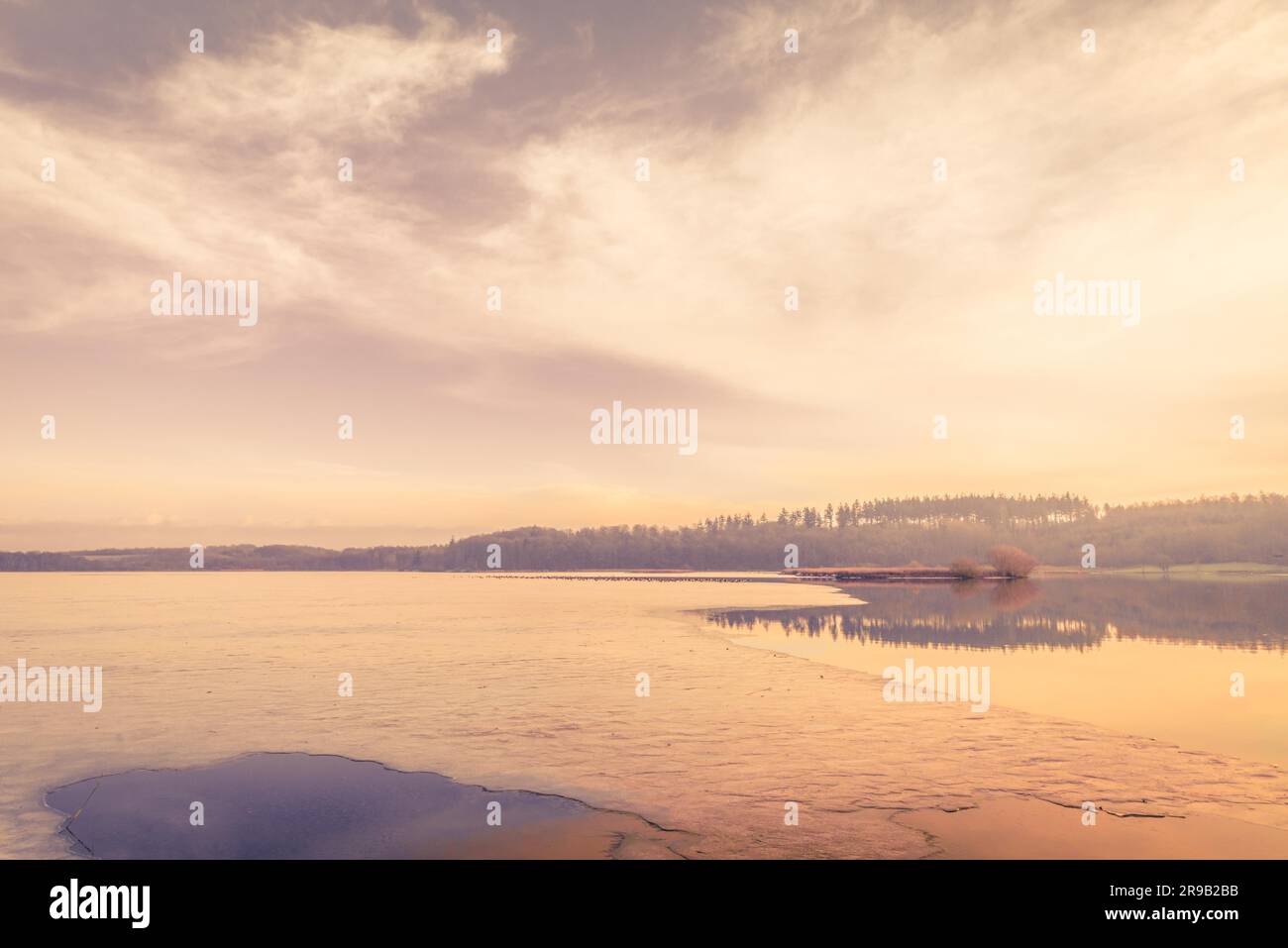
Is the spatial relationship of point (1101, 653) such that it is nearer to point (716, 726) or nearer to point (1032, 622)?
point (1032, 622)

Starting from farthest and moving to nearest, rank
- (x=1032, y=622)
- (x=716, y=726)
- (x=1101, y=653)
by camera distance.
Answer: (x=1032, y=622), (x=1101, y=653), (x=716, y=726)

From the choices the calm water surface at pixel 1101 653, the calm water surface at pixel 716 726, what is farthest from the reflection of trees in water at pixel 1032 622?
the calm water surface at pixel 716 726

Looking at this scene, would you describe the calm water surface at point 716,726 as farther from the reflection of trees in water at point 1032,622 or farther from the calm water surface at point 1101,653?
the reflection of trees in water at point 1032,622

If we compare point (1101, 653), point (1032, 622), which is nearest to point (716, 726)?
point (1101, 653)

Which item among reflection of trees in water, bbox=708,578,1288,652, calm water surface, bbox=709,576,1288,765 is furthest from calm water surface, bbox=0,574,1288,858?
reflection of trees in water, bbox=708,578,1288,652

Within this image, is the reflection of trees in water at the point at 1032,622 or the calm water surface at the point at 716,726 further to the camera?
the reflection of trees in water at the point at 1032,622

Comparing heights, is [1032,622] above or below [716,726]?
below

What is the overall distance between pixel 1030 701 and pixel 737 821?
10.9 m

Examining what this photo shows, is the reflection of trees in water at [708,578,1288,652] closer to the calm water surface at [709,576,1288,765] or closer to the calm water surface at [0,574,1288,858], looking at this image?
the calm water surface at [709,576,1288,765]

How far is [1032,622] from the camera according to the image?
37.9 m

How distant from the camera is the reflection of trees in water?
98.7 ft

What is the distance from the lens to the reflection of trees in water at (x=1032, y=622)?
3008 centimetres

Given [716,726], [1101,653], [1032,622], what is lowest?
[1032,622]
